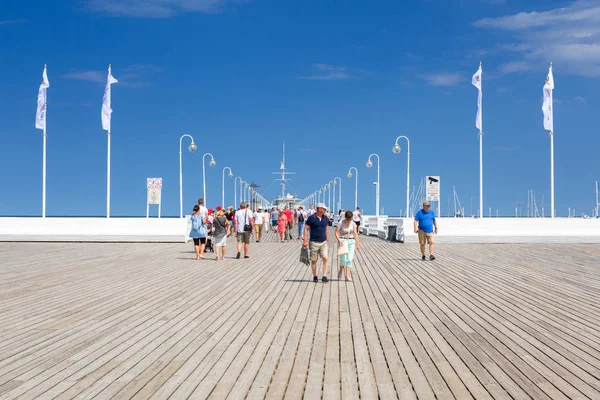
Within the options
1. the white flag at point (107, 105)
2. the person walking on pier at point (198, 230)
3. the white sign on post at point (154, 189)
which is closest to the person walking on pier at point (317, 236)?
the person walking on pier at point (198, 230)

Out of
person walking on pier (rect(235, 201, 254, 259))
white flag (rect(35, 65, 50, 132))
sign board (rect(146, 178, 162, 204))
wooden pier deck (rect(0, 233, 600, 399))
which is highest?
white flag (rect(35, 65, 50, 132))

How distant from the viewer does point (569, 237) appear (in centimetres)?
3403

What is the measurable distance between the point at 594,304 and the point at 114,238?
25.4 m

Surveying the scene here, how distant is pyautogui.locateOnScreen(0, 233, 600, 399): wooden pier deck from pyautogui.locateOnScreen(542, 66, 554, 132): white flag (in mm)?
19868

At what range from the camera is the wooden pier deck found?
6.38 m

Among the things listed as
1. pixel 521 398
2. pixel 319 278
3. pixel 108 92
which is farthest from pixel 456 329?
pixel 108 92

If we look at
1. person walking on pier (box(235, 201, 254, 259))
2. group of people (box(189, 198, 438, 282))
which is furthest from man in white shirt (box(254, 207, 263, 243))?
person walking on pier (box(235, 201, 254, 259))

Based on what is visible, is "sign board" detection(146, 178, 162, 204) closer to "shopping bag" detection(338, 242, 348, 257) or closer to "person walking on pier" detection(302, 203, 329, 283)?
"person walking on pier" detection(302, 203, 329, 283)

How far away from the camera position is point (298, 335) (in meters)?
8.91

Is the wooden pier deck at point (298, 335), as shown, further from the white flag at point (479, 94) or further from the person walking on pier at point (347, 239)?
the white flag at point (479, 94)

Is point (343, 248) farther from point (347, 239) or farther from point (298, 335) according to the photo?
point (298, 335)

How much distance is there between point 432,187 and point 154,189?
11623mm

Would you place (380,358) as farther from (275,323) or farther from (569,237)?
(569,237)

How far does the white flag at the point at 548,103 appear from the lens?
35531 mm
